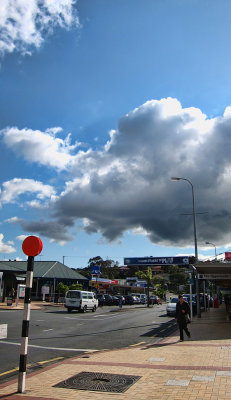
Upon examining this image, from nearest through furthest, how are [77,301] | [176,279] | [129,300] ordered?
[77,301], [129,300], [176,279]

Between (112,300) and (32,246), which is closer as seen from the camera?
(32,246)

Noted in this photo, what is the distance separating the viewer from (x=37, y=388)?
644 cm

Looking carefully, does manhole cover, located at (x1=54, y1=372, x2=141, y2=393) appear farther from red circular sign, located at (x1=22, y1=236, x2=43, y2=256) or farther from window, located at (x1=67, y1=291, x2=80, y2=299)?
A: window, located at (x1=67, y1=291, x2=80, y2=299)

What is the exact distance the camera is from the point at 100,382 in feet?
22.7

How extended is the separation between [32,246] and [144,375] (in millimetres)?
3595

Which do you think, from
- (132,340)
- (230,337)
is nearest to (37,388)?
(132,340)

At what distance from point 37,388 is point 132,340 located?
7484 millimetres

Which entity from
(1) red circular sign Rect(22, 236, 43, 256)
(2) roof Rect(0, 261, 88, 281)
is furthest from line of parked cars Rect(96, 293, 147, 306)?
(1) red circular sign Rect(22, 236, 43, 256)

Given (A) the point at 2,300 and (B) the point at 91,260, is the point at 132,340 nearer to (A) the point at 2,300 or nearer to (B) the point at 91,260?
(A) the point at 2,300

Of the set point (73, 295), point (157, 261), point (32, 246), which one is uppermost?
point (157, 261)

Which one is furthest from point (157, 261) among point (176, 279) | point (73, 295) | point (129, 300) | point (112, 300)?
point (73, 295)

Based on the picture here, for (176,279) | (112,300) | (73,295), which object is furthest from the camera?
(176,279)

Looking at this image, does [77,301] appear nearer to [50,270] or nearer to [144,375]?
[50,270]

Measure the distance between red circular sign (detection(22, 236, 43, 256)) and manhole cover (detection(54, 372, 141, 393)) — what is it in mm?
2577
